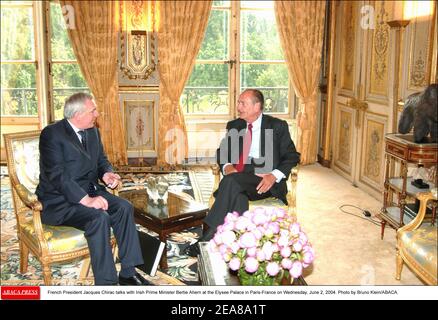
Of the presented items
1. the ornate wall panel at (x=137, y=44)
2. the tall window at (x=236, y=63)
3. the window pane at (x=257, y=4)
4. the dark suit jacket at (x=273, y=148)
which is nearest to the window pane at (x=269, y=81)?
the tall window at (x=236, y=63)

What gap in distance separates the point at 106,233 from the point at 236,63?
4.64m

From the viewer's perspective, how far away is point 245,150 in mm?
4012

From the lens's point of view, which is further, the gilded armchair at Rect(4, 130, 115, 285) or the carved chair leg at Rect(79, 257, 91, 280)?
the carved chair leg at Rect(79, 257, 91, 280)

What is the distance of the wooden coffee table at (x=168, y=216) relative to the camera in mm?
3529

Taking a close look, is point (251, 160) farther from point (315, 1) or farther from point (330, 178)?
point (315, 1)

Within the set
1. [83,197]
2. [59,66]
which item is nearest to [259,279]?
[83,197]

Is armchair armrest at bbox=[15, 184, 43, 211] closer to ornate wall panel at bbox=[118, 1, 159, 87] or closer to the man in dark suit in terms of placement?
the man in dark suit

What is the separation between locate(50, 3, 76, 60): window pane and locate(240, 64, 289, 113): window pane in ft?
8.44

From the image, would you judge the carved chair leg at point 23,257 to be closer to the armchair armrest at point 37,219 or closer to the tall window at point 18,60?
the armchair armrest at point 37,219

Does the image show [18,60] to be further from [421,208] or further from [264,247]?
[264,247]

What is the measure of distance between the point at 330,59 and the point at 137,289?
18.3 ft

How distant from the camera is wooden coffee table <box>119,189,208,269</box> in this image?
11.6 ft

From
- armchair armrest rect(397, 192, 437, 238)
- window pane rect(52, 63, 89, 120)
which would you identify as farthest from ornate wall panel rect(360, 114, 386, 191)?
window pane rect(52, 63, 89, 120)

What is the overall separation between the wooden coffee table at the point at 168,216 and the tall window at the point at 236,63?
3.54 meters
